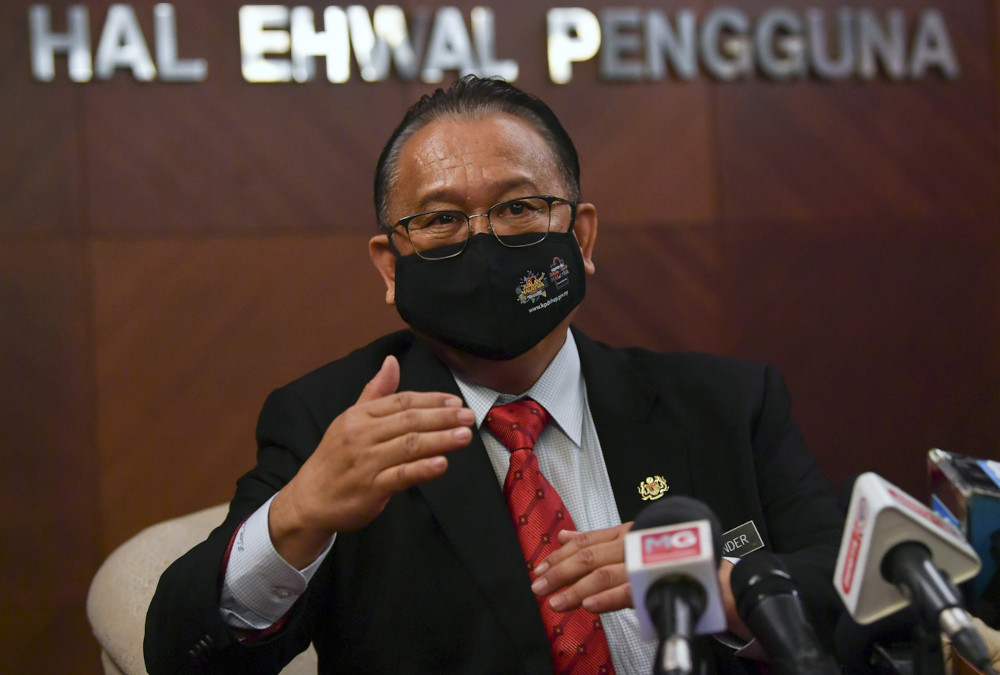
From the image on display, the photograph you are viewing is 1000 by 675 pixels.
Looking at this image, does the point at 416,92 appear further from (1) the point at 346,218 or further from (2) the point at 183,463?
(2) the point at 183,463

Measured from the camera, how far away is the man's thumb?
1282mm

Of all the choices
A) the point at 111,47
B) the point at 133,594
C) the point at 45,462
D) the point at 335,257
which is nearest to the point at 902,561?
the point at 133,594

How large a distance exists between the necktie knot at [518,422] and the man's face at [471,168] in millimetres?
321

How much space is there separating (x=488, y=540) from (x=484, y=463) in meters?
0.13

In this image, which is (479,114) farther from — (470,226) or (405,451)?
(405,451)

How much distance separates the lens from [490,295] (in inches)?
62.0

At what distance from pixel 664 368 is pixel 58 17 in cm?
221

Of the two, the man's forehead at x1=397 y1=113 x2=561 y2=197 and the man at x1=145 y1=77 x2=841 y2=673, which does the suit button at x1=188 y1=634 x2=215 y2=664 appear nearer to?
the man at x1=145 y1=77 x2=841 y2=673

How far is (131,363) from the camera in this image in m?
2.88

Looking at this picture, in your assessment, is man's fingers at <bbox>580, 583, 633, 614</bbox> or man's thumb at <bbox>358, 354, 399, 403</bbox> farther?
man's thumb at <bbox>358, 354, 399, 403</bbox>

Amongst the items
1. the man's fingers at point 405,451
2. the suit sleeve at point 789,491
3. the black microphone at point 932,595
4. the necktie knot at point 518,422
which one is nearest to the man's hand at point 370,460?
the man's fingers at point 405,451

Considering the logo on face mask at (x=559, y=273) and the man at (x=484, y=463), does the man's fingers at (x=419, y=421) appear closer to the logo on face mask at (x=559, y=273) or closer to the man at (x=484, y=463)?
the man at (x=484, y=463)

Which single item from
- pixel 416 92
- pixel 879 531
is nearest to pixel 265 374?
pixel 416 92

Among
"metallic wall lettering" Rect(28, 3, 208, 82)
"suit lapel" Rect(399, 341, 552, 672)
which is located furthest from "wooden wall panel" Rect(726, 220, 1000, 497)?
"metallic wall lettering" Rect(28, 3, 208, 82)
